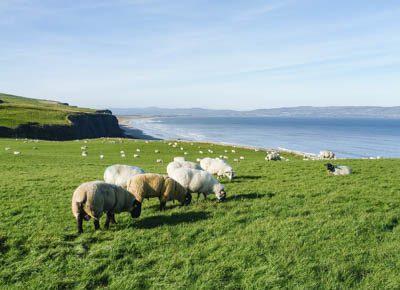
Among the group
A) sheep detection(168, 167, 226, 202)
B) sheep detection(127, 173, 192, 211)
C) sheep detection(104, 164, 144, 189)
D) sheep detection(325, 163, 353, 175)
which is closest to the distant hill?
sheep detection(104, 164, 144, 189)

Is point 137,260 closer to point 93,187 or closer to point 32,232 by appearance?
point 93,187

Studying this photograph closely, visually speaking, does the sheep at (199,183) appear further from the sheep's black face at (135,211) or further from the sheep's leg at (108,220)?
the sheep's leg at (108,220)

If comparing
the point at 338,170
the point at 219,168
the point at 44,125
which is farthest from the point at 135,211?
the point at 44,125

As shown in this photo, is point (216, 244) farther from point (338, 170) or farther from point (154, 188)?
point (338, 170)

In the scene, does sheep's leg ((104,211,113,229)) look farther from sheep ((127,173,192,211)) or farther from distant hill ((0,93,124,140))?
distant hill ((0,93,124,140))

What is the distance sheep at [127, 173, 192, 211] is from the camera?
48.0 feet

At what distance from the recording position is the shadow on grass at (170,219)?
43.3 ft

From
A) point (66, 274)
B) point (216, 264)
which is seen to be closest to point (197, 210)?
point (216, 264)

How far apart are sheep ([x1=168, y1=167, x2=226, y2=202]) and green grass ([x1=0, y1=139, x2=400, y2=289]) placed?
576mm

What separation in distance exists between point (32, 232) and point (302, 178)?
54.1 ft

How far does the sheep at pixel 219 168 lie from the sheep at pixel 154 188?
822 centimetres

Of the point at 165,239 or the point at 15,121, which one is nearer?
the point at 165,239

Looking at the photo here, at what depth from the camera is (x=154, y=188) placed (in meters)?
14.9

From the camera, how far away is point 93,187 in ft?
39.9
